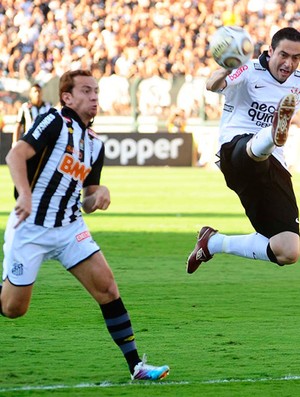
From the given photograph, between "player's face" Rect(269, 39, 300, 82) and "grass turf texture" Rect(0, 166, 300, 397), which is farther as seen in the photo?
"player's face" Rect(269, 39, 300, 82)

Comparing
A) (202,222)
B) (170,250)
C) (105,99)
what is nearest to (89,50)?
(105,99)

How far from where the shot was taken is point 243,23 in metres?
34.2

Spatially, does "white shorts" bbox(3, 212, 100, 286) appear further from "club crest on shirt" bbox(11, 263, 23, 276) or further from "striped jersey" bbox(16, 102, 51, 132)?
"striped jersey" bbox(16, 102, 51, 132)

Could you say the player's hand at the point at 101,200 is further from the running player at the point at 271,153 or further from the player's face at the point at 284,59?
the player's face at the point at 284,59

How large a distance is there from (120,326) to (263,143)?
7.06ft

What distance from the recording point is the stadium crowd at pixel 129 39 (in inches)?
1308

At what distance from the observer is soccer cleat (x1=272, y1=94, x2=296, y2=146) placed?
7.41m

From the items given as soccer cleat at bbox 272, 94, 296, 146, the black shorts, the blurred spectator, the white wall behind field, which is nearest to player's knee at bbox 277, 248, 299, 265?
the black shorts

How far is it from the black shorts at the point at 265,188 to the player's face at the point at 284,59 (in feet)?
1.90

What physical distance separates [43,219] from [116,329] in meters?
0.83

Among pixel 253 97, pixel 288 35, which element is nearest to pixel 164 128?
pixel 253 97

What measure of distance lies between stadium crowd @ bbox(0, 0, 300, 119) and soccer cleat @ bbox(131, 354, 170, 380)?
26.9 m

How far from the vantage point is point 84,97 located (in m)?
6.10

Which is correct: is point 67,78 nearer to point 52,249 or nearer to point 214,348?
point 52,249
